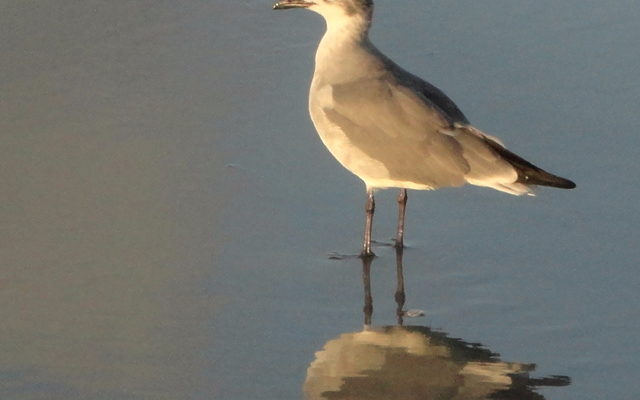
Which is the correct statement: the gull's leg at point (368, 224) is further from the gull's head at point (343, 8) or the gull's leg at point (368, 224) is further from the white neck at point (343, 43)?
the gull's head at point (343, 8)

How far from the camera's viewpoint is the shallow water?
5.08 metres

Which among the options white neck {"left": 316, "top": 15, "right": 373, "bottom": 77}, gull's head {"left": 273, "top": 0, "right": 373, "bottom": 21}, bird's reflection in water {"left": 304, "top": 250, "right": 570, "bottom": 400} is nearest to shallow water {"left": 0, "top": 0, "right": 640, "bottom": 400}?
bird's reflection in water {"left": 304, "top": 250, "right": 570, "bottom": 400}

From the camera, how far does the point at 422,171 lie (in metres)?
6.19

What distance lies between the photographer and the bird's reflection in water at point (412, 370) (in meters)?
4.87

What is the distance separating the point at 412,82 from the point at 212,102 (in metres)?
1.42

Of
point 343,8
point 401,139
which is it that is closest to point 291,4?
point 343,8

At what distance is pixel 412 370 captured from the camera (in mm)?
5059

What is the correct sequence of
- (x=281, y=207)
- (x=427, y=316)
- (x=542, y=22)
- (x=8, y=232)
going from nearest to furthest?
(x=427, y=316) < (x=8, y=232) < (x=281, y=207) < (x=542, y=22)

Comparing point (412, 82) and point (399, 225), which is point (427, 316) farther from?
point (412, 82)

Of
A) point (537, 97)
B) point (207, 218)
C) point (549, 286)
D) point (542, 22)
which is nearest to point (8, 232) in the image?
point (207, 218)

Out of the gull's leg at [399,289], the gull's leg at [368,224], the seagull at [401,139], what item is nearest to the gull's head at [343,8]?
the seagull at [401,139]

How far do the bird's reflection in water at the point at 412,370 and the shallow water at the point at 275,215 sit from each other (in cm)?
1

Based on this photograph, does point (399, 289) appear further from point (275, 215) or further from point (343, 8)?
point (343, 8)

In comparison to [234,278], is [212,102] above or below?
above
